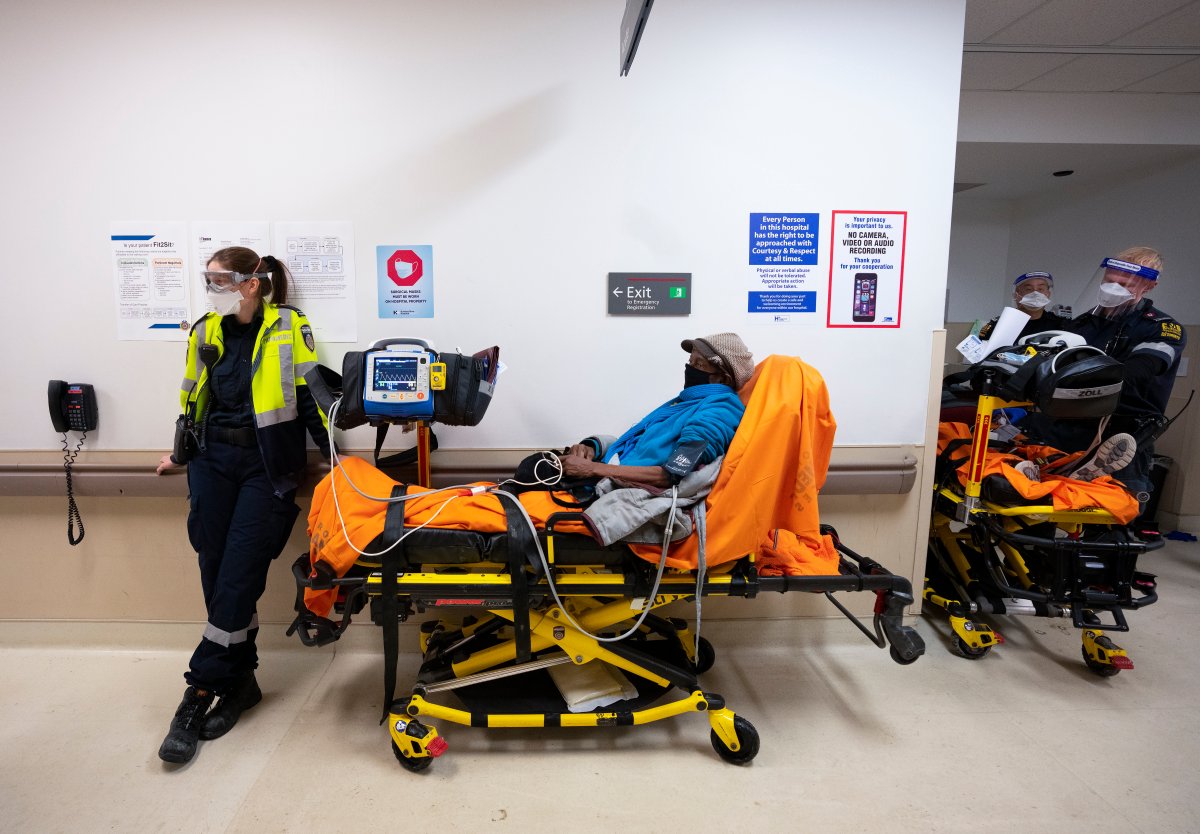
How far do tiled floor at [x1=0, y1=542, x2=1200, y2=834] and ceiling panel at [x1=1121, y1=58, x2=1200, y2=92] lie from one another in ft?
11.7

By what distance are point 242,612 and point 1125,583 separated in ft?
11.8

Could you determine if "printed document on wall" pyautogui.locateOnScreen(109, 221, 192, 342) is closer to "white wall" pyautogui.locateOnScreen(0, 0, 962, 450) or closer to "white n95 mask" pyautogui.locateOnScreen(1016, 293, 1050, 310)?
"white wall" pyautogui.locateOnScreen(0, 0, 962, 450)

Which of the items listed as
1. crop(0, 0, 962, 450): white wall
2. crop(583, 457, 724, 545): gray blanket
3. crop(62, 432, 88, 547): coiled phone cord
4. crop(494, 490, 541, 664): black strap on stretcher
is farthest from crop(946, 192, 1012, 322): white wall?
crop(62, 432, 88, 547): coiled phone cord

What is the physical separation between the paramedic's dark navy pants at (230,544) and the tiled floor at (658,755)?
0.93 ft

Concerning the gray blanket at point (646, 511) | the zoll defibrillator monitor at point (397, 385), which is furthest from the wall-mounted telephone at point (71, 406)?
the gray blanket at point (646, 511)

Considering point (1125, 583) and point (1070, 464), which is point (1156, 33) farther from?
point (1125, 583)

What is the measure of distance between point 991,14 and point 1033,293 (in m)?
1.51

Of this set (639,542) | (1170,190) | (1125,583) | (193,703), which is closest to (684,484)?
(639,542)

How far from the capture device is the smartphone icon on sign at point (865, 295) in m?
2.54

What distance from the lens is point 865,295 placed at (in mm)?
2547

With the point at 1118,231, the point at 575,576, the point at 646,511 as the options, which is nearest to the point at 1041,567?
the point at 646,511

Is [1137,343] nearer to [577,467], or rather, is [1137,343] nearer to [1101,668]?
[1101,668]

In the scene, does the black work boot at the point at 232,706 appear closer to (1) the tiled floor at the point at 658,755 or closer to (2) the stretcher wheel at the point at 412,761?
(1) the tiled floor at the point at 658,755

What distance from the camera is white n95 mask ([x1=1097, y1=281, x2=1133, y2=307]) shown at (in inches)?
101
